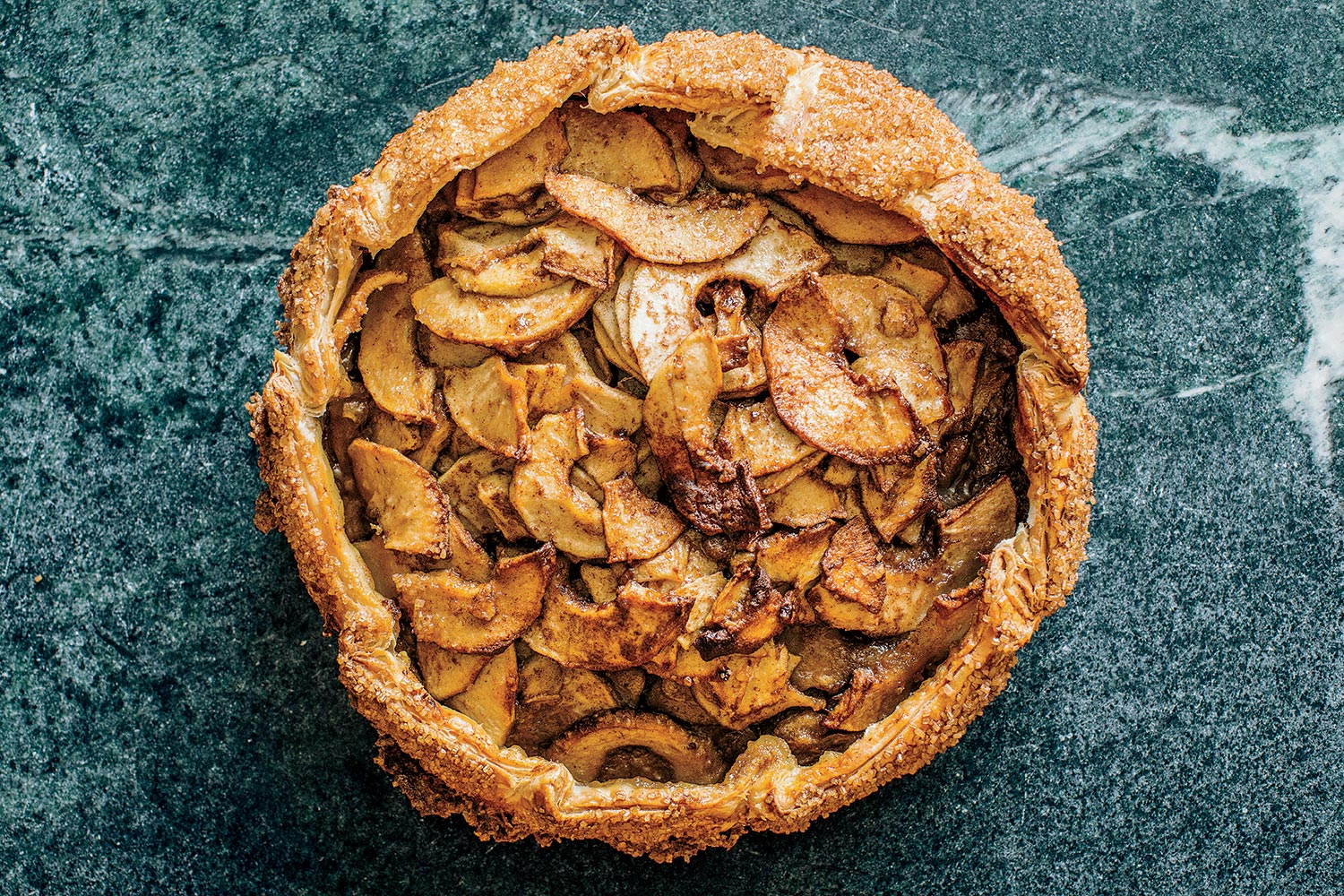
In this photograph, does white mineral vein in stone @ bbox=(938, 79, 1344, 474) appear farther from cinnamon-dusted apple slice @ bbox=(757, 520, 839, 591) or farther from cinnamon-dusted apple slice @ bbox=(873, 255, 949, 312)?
cinnamon-dusted apple slice @ bbox=(757, 520, 839, 591)

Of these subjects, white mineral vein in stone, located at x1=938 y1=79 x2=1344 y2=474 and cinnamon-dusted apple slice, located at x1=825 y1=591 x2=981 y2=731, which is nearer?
cinnamon-dusted apple slice, located at x1=825 y1=591 x2=981 y2=731

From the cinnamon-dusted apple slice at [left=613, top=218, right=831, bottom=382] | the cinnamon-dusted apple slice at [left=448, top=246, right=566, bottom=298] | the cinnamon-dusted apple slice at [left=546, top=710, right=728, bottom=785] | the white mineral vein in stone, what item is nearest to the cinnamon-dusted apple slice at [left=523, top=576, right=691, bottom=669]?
the cinnamon-dusted apple slice at [left=546, top=710, right=728, bottom=785]

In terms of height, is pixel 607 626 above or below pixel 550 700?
above

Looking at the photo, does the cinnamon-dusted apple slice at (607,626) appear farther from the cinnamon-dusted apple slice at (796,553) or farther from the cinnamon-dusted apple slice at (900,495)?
the cinnamon-dusted apple slice at (900,495)

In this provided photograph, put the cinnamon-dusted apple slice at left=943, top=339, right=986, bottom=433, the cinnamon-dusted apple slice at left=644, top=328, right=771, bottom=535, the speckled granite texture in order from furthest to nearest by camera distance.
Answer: the speckled granite texture < the cinnamon-dusted apple slice at left=943, top=339, right=986, bottom=433 < the cinnamon-dusted apple slice at left=644, top=328, right=771, bottom=535

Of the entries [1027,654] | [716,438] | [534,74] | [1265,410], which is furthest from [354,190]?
[1265,410]

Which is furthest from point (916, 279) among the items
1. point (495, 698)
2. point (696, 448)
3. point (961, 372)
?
point (495, 698)

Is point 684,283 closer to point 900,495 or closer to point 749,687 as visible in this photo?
point 900,495
